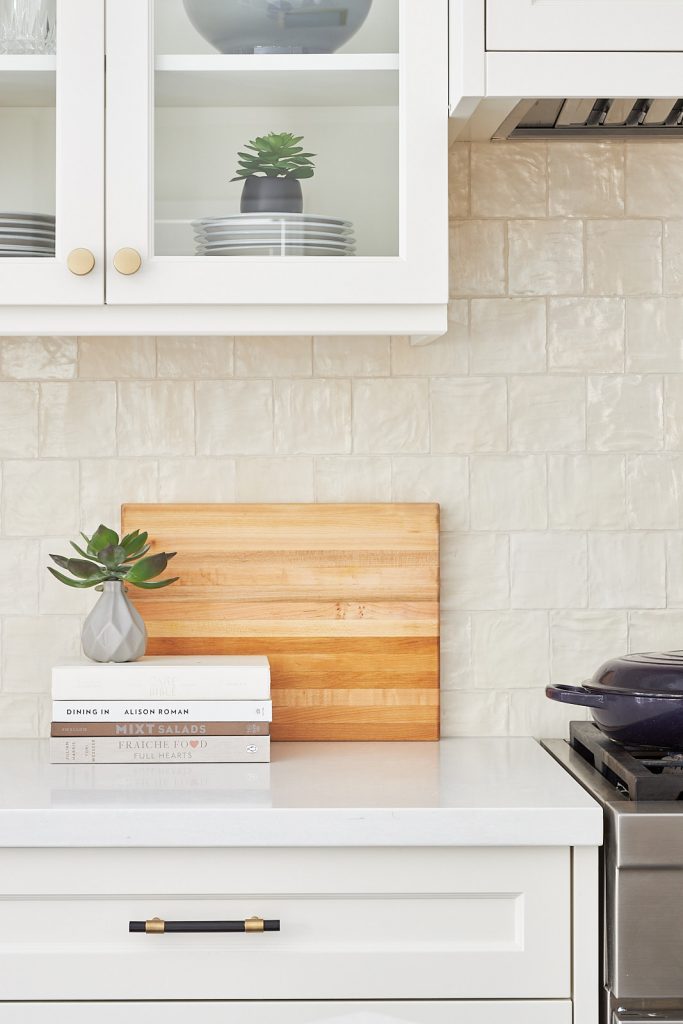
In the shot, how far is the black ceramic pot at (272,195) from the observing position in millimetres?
1500

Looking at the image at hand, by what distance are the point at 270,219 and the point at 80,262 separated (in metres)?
0.27

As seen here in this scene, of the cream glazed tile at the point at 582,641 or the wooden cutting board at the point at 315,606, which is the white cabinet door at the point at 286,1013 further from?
the cream glazed tile at the point at 582,641

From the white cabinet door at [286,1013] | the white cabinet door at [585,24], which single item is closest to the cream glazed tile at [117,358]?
the white cabinet door at [585,24]

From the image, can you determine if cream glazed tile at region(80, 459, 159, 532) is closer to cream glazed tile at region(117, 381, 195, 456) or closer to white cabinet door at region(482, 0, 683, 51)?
cream glazed tile at region(117, 381, 195, 456)

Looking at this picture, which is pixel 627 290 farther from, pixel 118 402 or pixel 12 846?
pixel 12 846

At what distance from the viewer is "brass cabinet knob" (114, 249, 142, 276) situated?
146 cm

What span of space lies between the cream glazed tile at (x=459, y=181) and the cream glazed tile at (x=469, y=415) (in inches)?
11.2

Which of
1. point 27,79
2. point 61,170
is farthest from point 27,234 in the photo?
point 27,79

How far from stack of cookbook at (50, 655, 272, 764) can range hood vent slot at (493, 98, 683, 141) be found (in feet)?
2.99

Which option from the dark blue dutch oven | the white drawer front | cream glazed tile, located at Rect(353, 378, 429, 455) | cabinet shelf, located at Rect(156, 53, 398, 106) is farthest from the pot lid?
cabinet shelf, located at Rect(156, 53, 398, 106)

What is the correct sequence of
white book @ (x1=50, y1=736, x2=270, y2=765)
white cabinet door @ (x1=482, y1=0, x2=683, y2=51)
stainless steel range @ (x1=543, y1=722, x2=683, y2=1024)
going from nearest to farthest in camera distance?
stainless steel range @ (x1=543, y1=722, x2=683, y2=1024) → white cabinet door @ (x1=482, y1=0, x2=683, y2=51) → white book @ (x1=50, y1=736, x2=270, y2=765)

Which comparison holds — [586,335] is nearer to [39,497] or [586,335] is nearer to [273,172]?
[273,172]

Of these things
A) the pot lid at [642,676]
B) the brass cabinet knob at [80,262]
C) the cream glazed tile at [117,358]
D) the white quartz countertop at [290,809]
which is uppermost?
the brass cabinet knob at [80,262]

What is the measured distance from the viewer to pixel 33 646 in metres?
1.82
